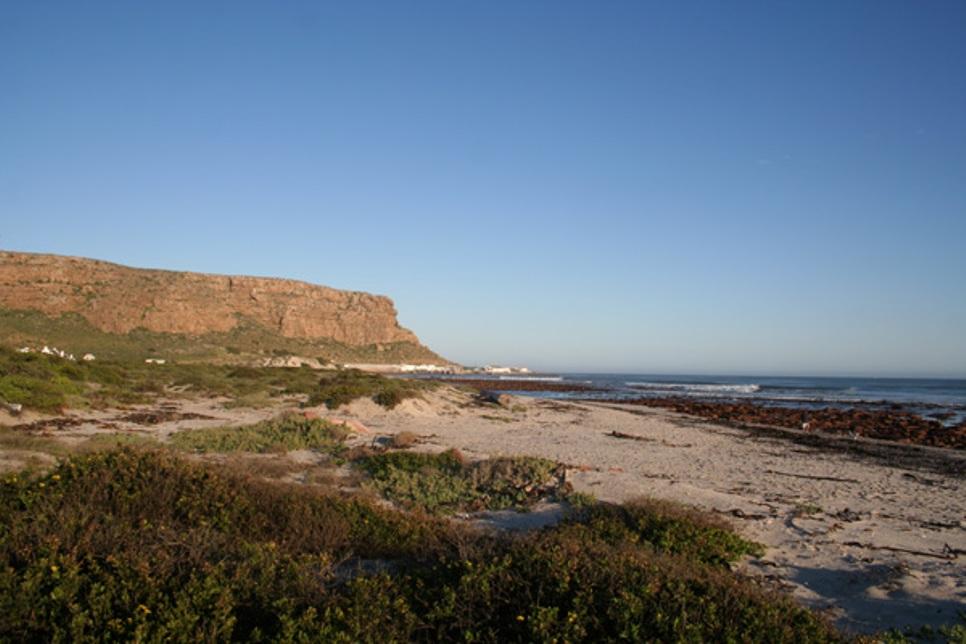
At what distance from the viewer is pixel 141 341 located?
65.6m

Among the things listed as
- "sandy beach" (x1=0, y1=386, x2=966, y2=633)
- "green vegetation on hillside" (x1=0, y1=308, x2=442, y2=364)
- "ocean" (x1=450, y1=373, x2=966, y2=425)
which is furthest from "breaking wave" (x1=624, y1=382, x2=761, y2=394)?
"green vegetation on hillside" (x1=0, y1=308, x2=442, y2=364)

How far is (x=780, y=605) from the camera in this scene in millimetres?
4281

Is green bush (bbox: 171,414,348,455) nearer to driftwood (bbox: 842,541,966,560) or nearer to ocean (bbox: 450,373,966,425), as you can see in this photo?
driftwood (bbox: 842,541,966,560)

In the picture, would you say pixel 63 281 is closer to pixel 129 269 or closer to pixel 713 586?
pixel 129 269

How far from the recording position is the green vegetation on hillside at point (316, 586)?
143 inches

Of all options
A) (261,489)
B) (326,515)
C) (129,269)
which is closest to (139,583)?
(326,515)

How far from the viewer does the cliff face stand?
67.2 m

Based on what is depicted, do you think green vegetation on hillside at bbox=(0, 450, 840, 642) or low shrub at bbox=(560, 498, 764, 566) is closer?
green vegetation on hillside at bbox=(0, 450, 840, 642)

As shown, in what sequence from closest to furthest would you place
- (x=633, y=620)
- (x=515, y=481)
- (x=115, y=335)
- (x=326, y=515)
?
(x=633, y=620) → (x=326, y=515) → (x=515, y=481) → (x=115, y=335)

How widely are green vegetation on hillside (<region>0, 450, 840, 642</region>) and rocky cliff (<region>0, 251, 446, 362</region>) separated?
72258mm

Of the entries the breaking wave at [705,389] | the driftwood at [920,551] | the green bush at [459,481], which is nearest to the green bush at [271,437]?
the green bush at [459,481]

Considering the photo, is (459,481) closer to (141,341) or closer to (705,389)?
(705,389)

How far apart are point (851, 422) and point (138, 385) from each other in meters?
32.1

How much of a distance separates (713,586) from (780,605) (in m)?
0.45
